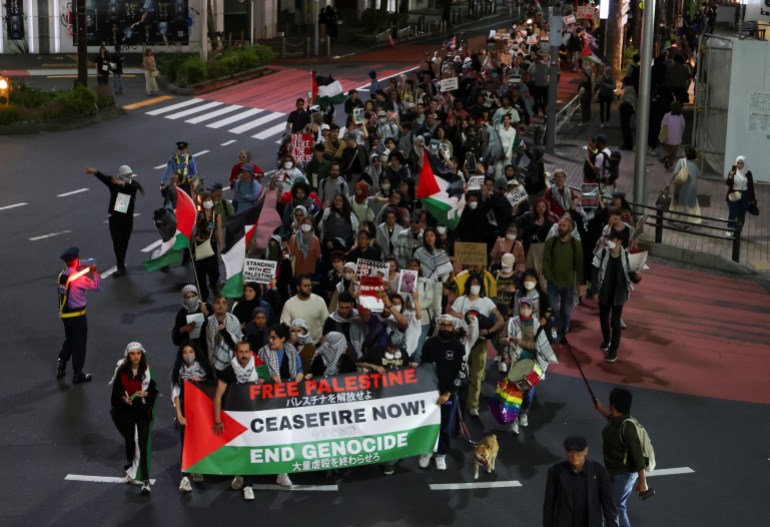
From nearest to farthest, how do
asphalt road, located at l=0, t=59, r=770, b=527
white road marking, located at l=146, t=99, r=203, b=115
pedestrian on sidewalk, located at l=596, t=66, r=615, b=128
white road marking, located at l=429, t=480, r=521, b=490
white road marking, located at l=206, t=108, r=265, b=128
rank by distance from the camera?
asphalt road, located at l=0, t=59, r=770, b=527
white road marking, located at l=429, t=480, r=521, b=490
pedestrian on sidewalk, located at l=596, t=66, r=615, b=128
white road marking, located at l=206, t=108, r=265, b=128
white road marking, located at l=146, t=99, r=203, b=115

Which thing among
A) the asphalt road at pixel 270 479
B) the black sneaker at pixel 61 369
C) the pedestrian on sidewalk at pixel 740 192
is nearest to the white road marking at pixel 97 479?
the asphalt road at pixel 270 479

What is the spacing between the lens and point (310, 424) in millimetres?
13242

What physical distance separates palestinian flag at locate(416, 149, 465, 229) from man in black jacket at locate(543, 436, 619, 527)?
29.8 ft

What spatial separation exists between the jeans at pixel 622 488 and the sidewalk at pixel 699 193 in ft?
36.8

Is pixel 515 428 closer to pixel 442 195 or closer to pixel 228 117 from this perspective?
pixel 442 195

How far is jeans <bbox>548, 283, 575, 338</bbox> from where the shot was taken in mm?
17242

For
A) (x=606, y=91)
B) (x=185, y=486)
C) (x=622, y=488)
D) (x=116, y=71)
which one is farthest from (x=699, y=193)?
(x=116, y=71)

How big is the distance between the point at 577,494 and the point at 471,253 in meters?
6.27

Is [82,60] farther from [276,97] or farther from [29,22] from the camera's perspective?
[29,22]

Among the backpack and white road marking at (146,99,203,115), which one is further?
white road marking at (146,99,203,115)

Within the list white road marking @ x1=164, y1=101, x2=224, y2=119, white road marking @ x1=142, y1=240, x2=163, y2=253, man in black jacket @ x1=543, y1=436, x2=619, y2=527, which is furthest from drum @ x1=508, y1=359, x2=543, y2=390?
white road marking @ x1=164, y1=101, x2=224, y2=119

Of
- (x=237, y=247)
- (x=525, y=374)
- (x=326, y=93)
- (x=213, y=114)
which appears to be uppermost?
(x=326, y=93)

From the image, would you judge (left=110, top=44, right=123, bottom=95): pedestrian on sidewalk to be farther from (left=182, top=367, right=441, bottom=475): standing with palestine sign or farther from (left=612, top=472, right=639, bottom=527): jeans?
(left=612, top=472, right=639, bottom=527): jeans

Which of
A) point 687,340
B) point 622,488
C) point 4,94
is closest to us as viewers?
point 622,488
